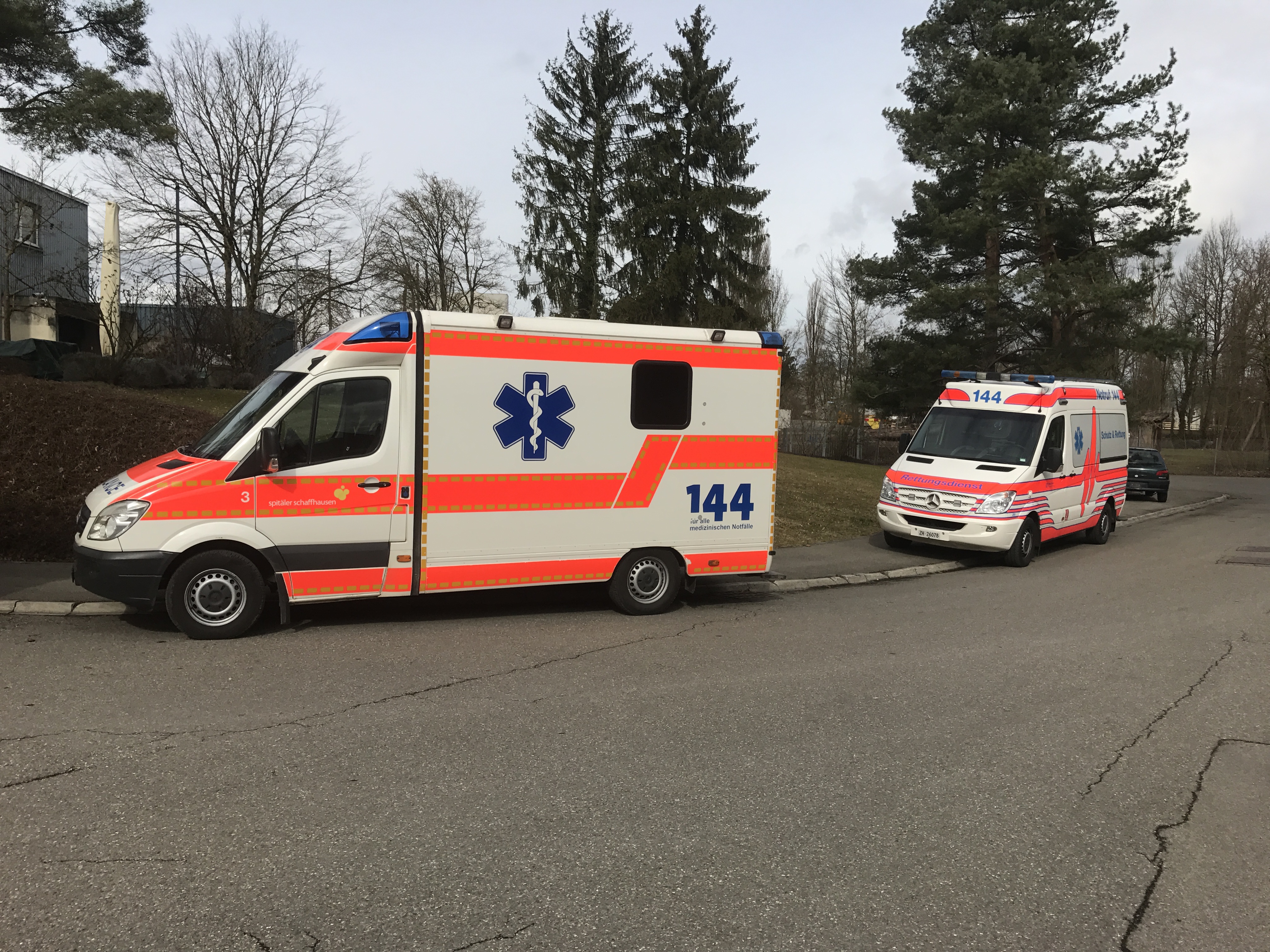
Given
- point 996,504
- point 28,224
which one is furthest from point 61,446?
point 28,224

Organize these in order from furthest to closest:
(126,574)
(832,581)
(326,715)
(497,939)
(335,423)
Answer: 1. (832,581)
2. (335,423)
3. (126,574)
4. (326,715)
5. (497,939)

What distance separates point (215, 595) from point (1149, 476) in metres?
27.2

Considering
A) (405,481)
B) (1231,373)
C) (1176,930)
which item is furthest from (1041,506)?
(1231,373)

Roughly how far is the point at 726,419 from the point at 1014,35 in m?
23.7

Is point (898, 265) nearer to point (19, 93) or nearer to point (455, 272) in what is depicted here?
point (455, 272)

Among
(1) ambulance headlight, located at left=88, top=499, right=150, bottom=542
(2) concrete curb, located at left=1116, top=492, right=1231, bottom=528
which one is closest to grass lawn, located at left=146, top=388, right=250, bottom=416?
(1) ambulance headlight, located at left=88, top=499, right=150, bottom=542

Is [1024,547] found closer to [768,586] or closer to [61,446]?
[768,586]

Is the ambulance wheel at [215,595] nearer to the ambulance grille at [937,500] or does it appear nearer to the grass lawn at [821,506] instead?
the grass lawn at [821,506]

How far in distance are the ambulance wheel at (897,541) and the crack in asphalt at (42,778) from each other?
11.3 meters

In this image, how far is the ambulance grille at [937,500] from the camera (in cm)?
1276

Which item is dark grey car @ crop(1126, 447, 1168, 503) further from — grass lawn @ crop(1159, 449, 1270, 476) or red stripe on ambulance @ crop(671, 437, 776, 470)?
red stripe on ambulance @ crop(671, 437, 776, 470)

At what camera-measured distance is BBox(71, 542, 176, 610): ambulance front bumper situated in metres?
6.79

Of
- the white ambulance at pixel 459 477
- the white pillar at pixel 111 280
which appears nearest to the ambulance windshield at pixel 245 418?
the white ambulance at pixel 459 477

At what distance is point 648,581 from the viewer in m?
8.72
